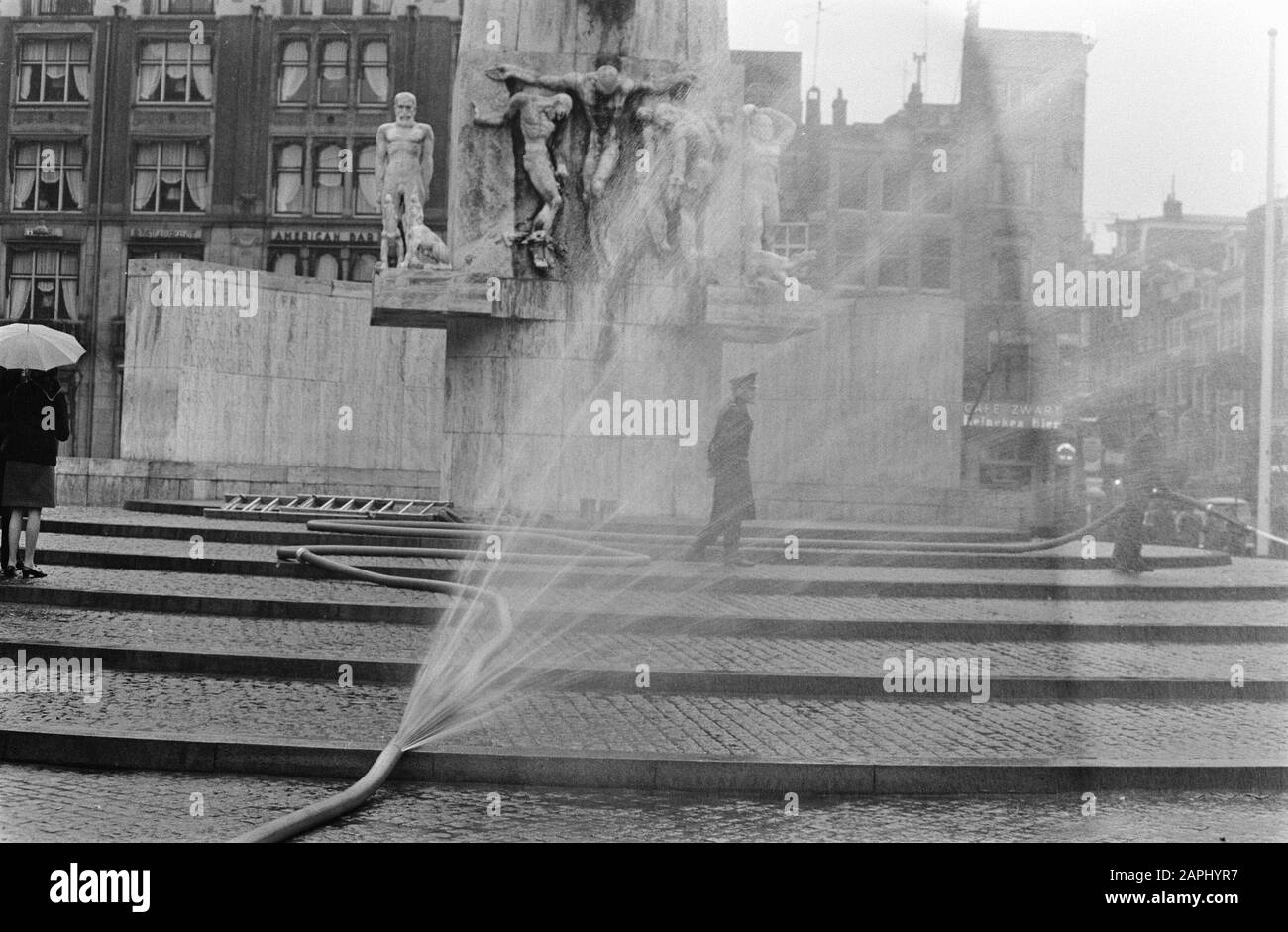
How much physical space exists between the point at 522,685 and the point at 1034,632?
4.80m

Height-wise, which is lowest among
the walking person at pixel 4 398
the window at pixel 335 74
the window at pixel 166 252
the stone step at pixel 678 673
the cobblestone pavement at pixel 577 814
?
the cobblestone pavement at pixel 577 814

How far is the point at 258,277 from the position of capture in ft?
83.6

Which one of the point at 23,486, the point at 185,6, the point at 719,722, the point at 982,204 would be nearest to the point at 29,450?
the point at 23,486

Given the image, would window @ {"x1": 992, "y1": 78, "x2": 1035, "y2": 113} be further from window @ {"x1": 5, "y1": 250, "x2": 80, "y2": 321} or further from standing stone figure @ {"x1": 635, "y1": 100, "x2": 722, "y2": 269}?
standing stone figure @ {"x1": 635, "y1": 100, "x2": 722, "y2": 269}

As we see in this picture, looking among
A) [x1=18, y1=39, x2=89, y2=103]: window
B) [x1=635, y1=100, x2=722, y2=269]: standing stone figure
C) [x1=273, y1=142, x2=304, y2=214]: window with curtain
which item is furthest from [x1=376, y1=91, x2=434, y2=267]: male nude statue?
[x1=18, y1=39, x2=89, y2=103]: window

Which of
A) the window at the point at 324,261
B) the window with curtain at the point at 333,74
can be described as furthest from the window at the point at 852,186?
the window with curtain at the point at 333,74

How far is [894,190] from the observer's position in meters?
60.3

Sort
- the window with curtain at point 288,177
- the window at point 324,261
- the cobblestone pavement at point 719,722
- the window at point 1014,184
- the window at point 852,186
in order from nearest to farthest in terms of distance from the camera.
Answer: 1. the cobblestone pavement at point 719,722
2. the window at point 324,261
3. the window with curtain at point 288,177
4. the window at point 852,186
5. the window at point 1014,184

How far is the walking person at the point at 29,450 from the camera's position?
520 inches

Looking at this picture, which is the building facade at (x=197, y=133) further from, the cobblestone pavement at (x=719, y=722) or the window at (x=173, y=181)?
the cobblestone pavement at (x=719, y=722)

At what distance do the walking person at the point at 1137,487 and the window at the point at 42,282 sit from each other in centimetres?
4527

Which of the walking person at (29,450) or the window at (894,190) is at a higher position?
the window at (894,190)

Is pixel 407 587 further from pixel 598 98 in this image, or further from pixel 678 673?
pixel 598 98
